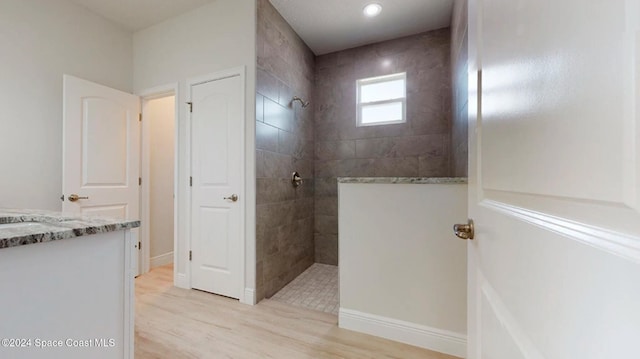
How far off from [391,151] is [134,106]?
3065 mm

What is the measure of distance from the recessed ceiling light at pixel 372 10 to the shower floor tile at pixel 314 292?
2.84m

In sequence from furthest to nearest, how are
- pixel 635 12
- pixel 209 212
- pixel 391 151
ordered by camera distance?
1. pixel 391 151
2. pixel 209 212
3. pixel 635 12

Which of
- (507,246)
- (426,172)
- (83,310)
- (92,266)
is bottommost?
(83,310)

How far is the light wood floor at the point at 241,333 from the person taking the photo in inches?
62.8

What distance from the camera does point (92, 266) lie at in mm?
926

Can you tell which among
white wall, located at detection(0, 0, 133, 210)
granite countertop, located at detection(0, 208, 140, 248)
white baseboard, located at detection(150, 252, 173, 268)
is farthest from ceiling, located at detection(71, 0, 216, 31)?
white baseboard, located at detection(150, 252, 173, 268)

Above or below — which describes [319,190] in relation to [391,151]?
below

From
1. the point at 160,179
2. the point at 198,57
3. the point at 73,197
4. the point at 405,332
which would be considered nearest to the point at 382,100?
the point at 198,57

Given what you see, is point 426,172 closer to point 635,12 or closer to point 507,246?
point 507,246

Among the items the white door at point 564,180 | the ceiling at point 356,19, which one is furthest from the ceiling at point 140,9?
the white door at point 564,180

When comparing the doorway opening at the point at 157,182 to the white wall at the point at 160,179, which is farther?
the white wall at the point at 160,179

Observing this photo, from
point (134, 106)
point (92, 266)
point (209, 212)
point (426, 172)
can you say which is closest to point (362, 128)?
point (426, 172)

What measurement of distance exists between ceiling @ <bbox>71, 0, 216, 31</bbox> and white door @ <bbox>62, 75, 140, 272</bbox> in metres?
0.80

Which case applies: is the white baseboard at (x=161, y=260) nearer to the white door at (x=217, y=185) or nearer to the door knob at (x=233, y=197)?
the white door at (x=217, y=185)
